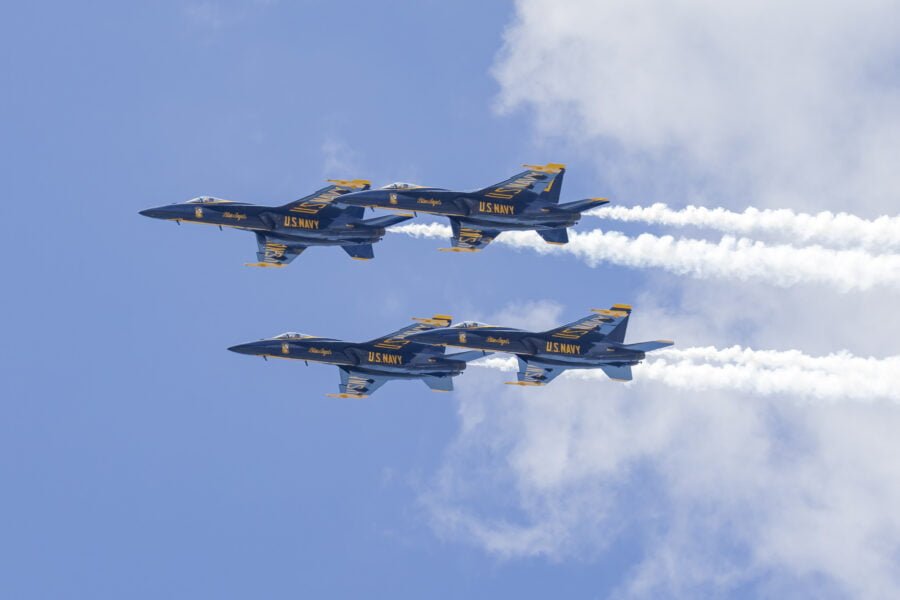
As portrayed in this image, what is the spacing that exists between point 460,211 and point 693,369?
1868 centimetres

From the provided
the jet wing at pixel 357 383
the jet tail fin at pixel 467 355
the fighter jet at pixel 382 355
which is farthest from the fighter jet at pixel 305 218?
the jet tail fin at pixel 467 355

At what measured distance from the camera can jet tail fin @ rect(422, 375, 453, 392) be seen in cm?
13262

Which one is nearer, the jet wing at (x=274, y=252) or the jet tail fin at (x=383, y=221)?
the jet tail fin at (x=383, y=221)

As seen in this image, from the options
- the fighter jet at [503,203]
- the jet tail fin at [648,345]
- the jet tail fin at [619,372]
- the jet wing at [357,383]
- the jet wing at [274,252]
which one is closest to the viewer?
the jet tail fin at [648,345]

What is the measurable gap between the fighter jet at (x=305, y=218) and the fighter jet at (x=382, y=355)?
6.25 meters

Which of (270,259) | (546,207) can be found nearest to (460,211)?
(546,207)

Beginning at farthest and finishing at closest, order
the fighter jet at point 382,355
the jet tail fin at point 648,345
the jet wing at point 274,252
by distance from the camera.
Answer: the jet wing at point 274,252, the fighter jet at point 382,355, the jet tail fin at point 648,345

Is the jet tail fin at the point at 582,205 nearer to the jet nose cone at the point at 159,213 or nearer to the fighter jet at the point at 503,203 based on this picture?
the fighter jet at the point at 503,203

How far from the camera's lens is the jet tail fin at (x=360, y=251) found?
135375 millimetres

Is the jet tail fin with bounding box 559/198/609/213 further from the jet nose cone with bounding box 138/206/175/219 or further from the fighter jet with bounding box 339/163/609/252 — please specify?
the jet nose cone with bounding box 138/206/175/219

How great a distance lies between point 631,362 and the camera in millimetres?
127688

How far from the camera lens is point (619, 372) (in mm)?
128500

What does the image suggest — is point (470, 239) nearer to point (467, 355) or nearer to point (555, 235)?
point (555, 235)


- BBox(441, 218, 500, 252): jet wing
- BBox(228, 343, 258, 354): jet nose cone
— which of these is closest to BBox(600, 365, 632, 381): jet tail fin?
BBox(441, 218, 500, 252): jet wing
